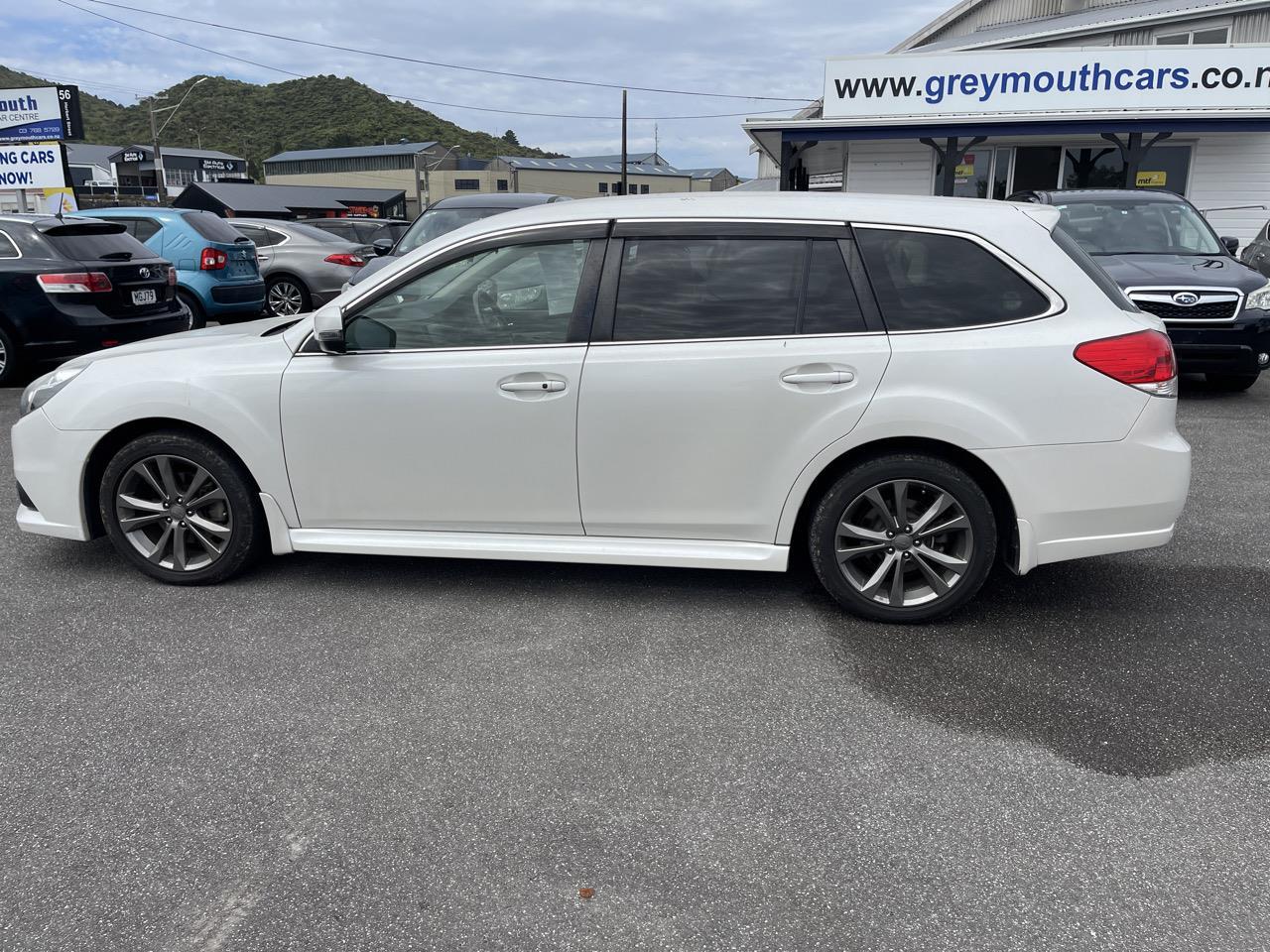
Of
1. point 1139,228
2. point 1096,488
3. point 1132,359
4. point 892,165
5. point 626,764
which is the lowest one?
point 626,764

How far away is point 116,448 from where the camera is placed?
4.52 metres

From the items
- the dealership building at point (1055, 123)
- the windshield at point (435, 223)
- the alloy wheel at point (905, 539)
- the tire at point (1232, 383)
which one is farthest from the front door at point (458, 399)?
the dealership building at point (1055, 123)

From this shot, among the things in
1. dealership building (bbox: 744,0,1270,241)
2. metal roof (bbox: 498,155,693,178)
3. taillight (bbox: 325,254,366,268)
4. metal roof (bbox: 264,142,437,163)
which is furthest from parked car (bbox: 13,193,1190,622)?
metal roof (bbox: 264,142,437,163)

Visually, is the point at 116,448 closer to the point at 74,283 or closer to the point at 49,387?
the point at 49,387

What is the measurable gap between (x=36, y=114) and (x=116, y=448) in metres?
26.7

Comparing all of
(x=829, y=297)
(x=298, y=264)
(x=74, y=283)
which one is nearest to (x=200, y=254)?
(x=298, y=264)

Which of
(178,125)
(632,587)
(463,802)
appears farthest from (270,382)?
(178,125)

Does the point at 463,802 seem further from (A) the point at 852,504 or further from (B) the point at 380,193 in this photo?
(B) the point at 380,193

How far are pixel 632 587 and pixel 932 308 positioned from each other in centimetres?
177

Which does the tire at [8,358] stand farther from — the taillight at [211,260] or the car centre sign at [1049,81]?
the car centre sign at [1049,81]

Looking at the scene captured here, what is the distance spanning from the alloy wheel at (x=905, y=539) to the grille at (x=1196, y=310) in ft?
18.3

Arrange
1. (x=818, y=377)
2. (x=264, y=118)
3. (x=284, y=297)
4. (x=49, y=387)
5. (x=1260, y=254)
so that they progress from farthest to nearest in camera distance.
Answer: (x=264, y=118), (x=284, y=297), (x=1260, y=254), (x=49, y=387), (x=818, y=377)

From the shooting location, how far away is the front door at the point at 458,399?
13.4ft

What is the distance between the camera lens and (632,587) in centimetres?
455
